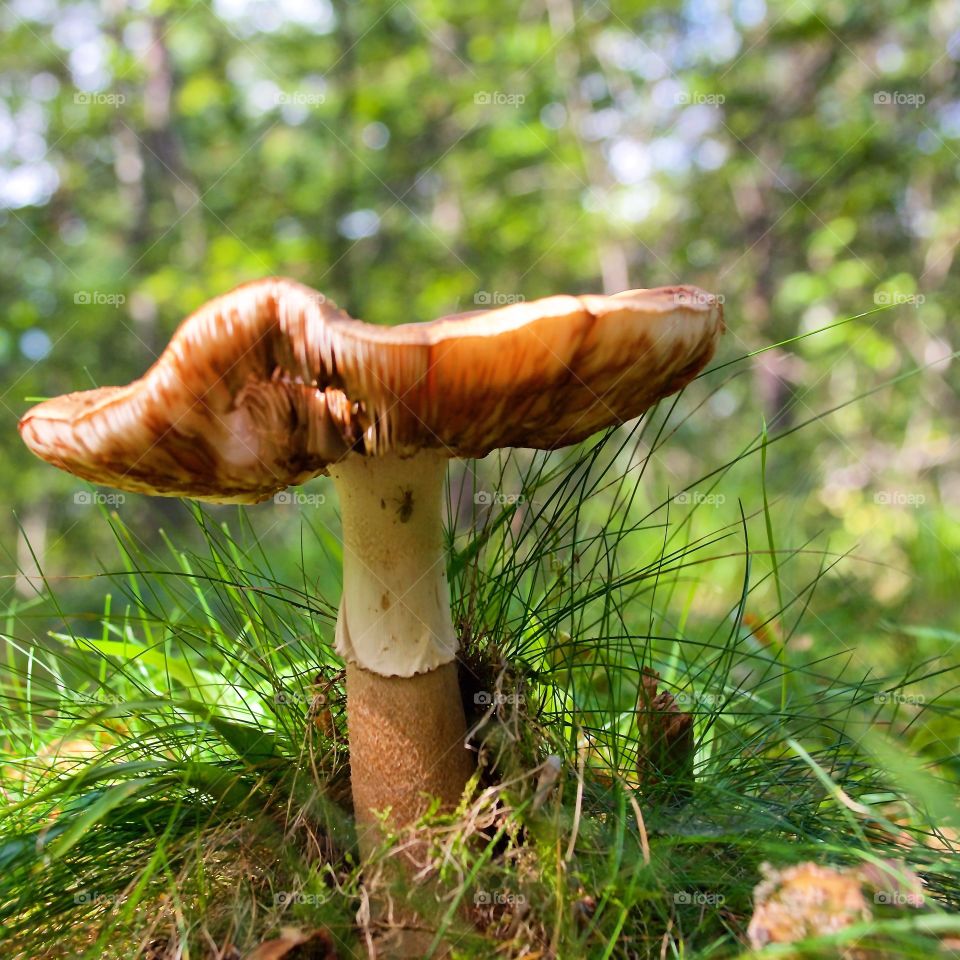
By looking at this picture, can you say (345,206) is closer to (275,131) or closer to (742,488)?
(275,131)

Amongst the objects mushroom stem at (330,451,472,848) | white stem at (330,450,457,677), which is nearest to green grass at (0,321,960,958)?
mushroom stem at (330,451,472,848)

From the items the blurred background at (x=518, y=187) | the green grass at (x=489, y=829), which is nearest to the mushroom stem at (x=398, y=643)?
the green grass at (x=489, y=829)

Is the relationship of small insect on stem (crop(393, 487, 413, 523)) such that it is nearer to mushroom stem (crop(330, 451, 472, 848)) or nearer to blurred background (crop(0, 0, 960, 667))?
mushroom stem (crop(330, 451, 472, 848))

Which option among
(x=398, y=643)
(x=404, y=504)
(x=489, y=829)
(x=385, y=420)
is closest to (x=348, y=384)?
(x=385, y=420)

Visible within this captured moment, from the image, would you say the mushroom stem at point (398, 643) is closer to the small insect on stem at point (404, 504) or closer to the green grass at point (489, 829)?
the small insect on stem at point (404, 504)

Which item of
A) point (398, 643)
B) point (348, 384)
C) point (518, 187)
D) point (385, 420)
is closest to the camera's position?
point (348, 384)

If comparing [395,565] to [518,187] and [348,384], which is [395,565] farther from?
[518,187]
